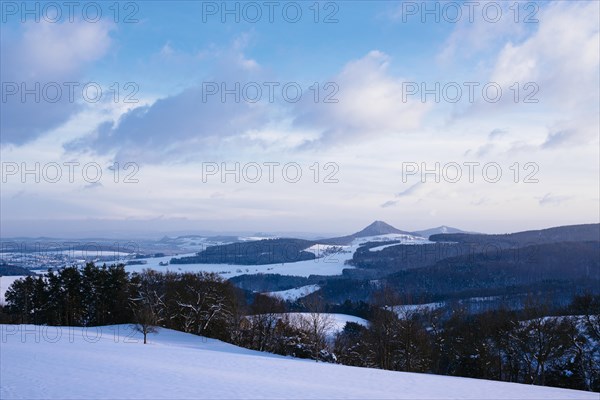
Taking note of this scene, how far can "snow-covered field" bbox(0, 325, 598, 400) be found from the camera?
2014cm

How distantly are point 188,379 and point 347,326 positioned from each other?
51628 millimetres

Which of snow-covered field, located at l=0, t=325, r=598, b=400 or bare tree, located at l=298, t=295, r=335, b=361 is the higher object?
snow-covered field, located at l=0, t=325, r=598, b=400

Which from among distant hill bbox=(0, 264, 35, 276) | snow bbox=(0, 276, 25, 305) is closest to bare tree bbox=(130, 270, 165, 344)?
snow bbox=(0, 276, 25, 305)

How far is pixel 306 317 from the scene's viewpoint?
6066cm

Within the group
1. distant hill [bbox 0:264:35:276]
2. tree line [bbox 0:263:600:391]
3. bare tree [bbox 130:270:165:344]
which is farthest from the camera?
distant hill [bbox 0:264:35:276]

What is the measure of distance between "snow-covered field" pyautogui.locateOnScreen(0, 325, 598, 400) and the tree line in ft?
42.9

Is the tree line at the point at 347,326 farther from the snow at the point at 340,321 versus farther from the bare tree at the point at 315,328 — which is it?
the snow at the point at 340,321

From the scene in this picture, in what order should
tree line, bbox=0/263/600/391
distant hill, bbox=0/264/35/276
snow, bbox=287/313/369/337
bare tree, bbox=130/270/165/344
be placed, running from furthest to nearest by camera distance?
1. distant hill, bbox=0/264/35/276
2. snow, bbox=287/313/369/337
3. bare tree, bbox=130/270/165/344
4. tree line, bbox=0/263/600/391

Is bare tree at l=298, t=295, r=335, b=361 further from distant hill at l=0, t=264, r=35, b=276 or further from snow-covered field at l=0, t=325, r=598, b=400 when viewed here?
distant hill at l=0, t=264, r=35, b=276

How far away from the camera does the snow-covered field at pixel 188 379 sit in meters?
20.1

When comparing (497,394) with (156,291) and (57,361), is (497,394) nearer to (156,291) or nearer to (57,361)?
(57,361)

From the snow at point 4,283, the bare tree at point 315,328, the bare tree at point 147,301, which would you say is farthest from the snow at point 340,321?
the snow at point 4,283

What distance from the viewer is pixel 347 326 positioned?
72.8 metres

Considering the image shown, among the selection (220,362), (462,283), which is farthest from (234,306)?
(462,283)
